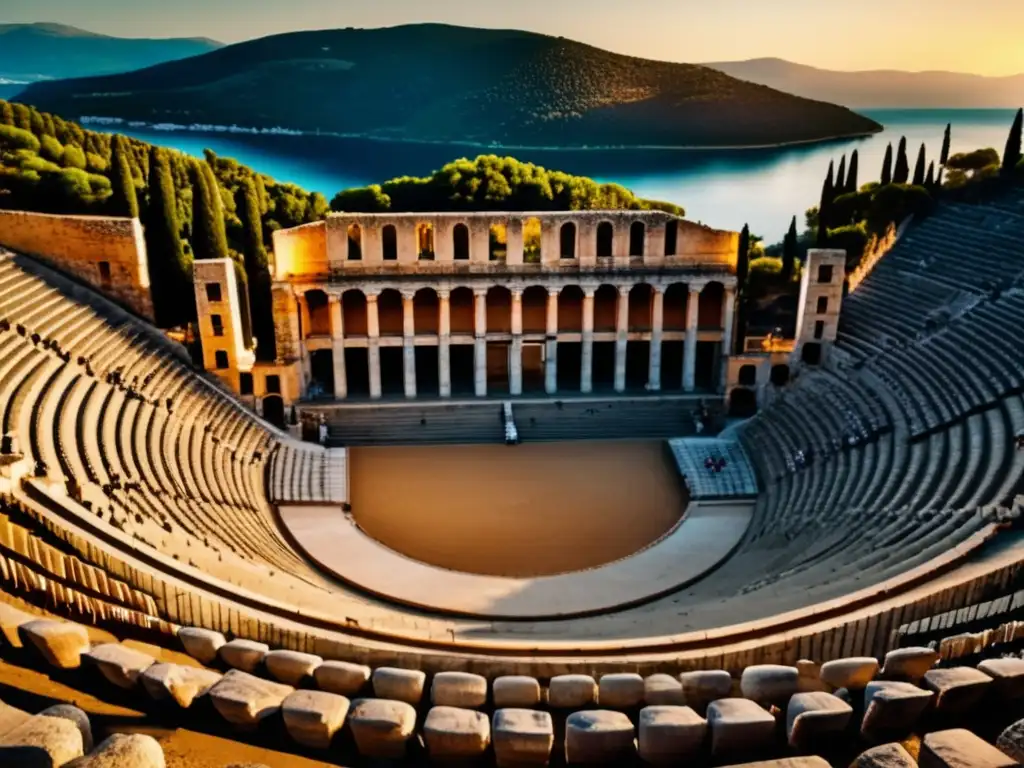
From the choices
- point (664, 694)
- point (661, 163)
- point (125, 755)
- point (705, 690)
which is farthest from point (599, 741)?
point (661, 163)

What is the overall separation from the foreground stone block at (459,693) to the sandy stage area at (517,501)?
1514 cm

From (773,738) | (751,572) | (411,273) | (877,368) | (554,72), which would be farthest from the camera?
(554,72)

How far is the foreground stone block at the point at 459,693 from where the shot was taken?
27.0 feet

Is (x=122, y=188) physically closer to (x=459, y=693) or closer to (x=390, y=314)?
(x=390, y=314)

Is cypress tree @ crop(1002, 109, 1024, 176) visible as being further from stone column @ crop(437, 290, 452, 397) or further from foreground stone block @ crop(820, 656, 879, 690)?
foreground stone block @ crop(820, 656, 879, 690)

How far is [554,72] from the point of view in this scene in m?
110

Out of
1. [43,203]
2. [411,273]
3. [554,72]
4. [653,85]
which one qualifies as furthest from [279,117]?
[411,273]

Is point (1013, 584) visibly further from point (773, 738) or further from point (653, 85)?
point (653, 85)

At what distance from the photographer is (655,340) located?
3428cm

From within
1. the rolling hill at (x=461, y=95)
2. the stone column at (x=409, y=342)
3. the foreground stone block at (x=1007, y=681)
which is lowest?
the stone column at (x=409, y=342)

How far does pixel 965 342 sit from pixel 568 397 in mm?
13732

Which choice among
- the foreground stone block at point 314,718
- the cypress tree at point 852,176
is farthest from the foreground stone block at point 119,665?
the cypress tree at point 852,176

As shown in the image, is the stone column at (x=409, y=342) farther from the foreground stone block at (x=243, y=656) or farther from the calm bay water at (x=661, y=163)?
the calm bay water at (x=661, y=163)

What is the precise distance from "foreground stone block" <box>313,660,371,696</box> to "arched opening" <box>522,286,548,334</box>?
2716 cm
